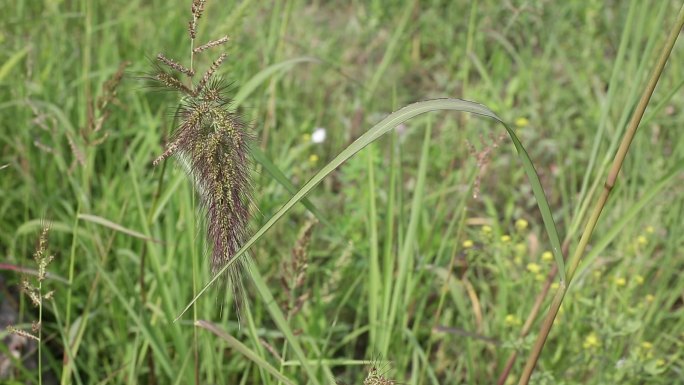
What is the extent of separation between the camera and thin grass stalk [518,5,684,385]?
1062 millimetres

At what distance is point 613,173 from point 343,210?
73.0 inches

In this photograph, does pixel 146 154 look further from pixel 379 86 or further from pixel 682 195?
pixel 682 195

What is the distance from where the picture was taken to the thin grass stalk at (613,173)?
3.48ft

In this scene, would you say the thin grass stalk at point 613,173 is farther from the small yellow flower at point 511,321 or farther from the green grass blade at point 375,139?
the small yellow flower at point 511,321

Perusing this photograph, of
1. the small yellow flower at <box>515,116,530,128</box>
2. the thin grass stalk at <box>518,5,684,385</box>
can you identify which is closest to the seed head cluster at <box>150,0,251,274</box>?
the thin grass stalk at <box>518,5,684,385</box>

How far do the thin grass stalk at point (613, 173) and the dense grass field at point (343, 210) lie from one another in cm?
8

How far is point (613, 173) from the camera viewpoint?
116 cm

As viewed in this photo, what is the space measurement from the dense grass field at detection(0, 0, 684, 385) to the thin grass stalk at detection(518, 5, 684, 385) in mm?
80

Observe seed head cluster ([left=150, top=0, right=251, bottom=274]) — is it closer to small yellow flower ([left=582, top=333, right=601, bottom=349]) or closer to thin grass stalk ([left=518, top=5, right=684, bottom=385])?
thin grass stalk ([left=518, top=5, right=684, bottom=385])

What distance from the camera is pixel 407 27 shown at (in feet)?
13.5

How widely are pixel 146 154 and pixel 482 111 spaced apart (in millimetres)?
1744

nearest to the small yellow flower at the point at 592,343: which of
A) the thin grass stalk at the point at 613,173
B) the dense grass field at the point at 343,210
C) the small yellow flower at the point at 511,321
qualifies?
the dense grass field at the point at 343,210

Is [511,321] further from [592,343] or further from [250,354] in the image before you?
[250,354]

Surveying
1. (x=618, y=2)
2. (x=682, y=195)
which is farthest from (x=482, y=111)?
(x=618, y=2)
